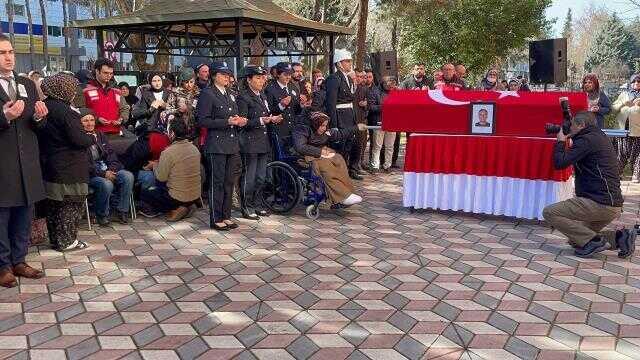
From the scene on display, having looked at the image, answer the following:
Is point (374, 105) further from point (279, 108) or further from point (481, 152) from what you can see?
point (481, 152)

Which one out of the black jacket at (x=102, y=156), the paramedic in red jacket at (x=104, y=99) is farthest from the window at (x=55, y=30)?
the black jacket at (x=102, y=156)

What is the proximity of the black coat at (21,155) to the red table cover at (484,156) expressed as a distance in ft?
13.1

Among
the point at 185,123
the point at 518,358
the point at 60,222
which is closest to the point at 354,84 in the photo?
the point at 185,123

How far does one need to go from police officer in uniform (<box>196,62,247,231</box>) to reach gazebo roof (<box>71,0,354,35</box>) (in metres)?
3.42

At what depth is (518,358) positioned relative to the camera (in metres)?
3.34

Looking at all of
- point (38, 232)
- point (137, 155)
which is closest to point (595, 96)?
point (137, 155)

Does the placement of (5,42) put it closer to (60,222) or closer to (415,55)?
(60,222)

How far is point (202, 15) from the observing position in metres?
9.24

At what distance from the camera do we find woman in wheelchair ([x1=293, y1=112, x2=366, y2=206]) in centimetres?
648

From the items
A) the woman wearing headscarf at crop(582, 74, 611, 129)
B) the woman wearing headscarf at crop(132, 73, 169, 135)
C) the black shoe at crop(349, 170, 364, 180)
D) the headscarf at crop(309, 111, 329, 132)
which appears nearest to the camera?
the headscarf at crop(309, 111, 329, 132)

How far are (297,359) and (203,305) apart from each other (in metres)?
1.05

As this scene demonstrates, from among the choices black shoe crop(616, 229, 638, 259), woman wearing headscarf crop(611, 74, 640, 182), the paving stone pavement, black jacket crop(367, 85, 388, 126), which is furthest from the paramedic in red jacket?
woman wearing headscarf crop(611, 74, 640, 182)

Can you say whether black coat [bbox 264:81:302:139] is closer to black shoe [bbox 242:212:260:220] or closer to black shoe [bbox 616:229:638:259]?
black shoe [bbox 242:212:260:220]

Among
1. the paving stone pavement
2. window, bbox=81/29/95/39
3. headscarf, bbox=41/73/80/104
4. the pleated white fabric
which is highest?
window, bbox=81/29/95/39
